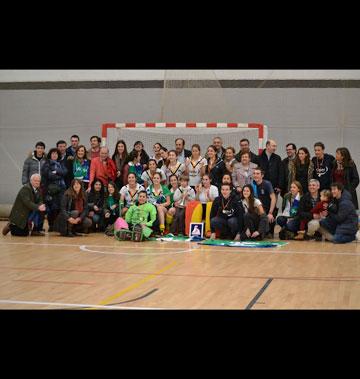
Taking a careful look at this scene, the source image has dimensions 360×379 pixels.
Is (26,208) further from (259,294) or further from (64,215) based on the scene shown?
(259,294)

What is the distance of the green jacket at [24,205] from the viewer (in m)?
12.1

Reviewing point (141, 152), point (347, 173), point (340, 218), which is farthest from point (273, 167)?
point (141, 152)

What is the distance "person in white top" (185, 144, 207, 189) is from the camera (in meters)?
12.6

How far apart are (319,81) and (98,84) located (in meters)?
5.76

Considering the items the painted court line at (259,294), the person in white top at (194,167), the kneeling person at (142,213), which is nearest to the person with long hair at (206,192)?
the person in white top at (194,167)

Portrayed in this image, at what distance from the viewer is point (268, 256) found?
9.82m

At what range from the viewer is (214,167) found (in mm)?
12555

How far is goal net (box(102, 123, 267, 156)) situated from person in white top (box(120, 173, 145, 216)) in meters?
2.76

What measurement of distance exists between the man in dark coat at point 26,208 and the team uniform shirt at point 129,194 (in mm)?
1498

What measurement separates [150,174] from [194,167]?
852mm

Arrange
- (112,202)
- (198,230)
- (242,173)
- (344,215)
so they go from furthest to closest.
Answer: (112,202) < (242,173) < (198,230) < (344,215)

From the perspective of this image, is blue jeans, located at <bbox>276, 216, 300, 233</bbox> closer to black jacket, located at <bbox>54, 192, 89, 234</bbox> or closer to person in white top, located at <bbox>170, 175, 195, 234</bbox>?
person in white top, located at <bbox>170, 175, 195, 234</bbox>
